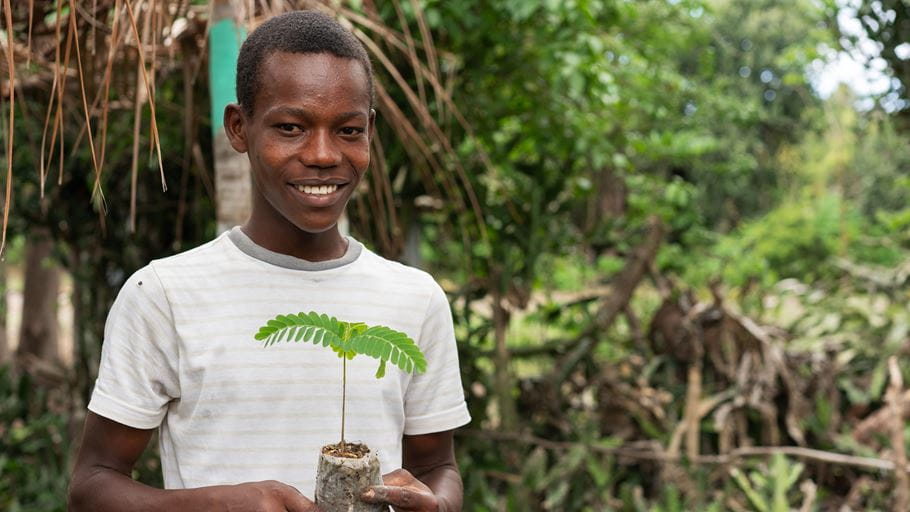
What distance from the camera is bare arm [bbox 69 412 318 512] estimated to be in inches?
52.1

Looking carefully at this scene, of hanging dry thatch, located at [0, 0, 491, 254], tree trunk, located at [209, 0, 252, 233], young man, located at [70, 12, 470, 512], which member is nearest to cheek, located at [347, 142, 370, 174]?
young man, located at [70, 12, 470, 512]

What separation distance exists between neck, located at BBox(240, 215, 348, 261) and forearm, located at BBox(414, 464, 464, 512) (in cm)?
40

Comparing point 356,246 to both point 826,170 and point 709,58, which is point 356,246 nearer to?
point 709,58

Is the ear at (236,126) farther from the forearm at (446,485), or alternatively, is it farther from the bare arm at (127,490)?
the forearm at (446,485)

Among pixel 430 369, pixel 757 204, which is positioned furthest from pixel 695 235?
pixel 757 204

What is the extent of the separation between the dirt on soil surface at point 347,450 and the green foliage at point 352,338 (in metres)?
0.11

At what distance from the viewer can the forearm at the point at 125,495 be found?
4.51ft

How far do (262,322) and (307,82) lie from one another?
37 cm

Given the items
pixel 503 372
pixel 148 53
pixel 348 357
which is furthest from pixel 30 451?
pixel 348 357

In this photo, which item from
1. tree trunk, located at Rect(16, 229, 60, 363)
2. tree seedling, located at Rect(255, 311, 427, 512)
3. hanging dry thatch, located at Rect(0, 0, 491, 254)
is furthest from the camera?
tree trunk, located at Rect(16, 229, 60, 363)

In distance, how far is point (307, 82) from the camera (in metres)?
1.45

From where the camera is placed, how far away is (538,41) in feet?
13.7

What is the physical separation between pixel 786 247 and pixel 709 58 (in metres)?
8.70

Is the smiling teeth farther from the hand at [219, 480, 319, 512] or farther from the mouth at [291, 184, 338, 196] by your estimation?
the hand at [219, 480, 319, 512]
